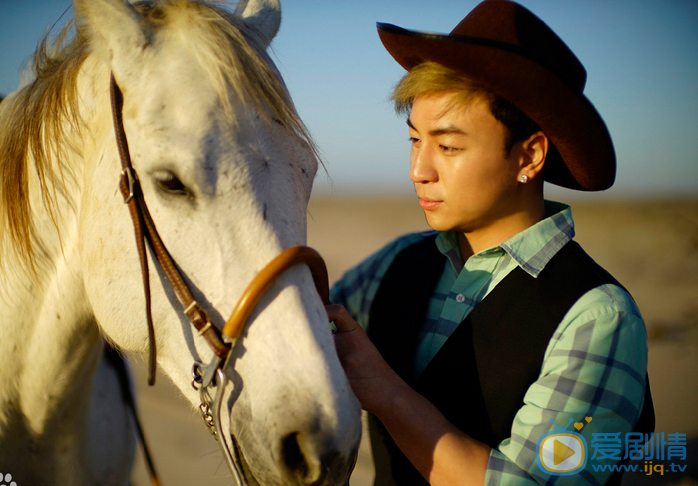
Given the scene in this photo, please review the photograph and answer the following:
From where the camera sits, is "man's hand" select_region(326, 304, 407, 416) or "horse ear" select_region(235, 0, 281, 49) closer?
"man's hand" select_region(326, 304, 407, 416)

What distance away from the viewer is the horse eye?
43.6 inches

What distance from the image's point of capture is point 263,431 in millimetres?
1005

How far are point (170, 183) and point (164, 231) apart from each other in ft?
0.43

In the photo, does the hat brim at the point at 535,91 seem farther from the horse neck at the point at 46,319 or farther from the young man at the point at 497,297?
the horse neck at the point at 46,319

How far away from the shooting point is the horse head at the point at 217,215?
993 millimetres

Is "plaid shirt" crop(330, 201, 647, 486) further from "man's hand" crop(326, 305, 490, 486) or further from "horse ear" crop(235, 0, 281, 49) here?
"horse ear" crop(235, 0, 281, 49)

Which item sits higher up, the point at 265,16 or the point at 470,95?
the point at 265,16

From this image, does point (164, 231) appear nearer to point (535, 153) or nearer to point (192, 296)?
point (192, 296)

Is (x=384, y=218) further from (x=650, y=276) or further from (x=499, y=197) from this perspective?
(x=499, y=197)

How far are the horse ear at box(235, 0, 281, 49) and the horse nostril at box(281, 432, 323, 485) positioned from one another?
136 centimetres

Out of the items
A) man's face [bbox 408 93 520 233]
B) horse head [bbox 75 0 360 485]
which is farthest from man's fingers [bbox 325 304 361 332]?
man's face [bbox 408 93 520 233]

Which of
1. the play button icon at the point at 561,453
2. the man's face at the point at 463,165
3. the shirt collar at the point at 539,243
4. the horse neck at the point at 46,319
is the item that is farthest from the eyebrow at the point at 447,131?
the horse neck at the point at 46,319

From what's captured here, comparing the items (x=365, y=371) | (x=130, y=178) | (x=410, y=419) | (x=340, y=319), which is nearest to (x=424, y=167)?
(x=340, y=319)

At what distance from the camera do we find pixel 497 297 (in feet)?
4.47
